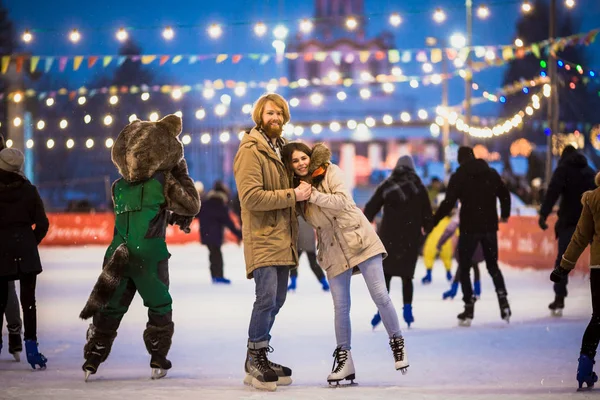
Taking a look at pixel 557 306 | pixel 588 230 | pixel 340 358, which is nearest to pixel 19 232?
pixel 340 358

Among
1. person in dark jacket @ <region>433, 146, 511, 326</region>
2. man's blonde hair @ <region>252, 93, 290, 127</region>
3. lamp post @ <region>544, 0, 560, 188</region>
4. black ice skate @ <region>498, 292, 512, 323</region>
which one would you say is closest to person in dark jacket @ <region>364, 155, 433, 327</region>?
person in dark jacket @ <region>433, 146, 511, 326</region>

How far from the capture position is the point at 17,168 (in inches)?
313

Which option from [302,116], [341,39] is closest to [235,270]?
[302,116]

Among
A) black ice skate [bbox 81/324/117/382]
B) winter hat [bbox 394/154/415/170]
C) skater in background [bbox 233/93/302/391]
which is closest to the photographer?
skater in background [bbox 233/93/302/391]

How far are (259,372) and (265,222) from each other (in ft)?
2.82

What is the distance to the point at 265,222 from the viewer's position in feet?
22.4

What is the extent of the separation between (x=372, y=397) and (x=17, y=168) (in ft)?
10.1

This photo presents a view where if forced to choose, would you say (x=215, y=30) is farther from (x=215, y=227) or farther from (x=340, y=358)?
(x=340, y=358)

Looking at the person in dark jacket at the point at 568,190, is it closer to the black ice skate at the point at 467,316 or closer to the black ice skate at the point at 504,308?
the black ice skate at the point at 504,308

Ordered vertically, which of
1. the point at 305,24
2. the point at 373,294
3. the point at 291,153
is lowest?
the point at 373,294

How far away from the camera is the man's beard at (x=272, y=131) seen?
273 inches

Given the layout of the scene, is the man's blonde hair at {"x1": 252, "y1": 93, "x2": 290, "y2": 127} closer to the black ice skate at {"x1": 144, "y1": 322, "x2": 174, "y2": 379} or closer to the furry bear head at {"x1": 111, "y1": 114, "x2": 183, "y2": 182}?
the furry bear head at {"x1": 111, "y1": 114, "x2": 183, "y2": 182}

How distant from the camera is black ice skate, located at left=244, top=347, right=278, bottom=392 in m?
6.71

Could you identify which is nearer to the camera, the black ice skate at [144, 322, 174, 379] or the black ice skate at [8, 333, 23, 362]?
the black ice skate at [144, 322, 174, 379]
